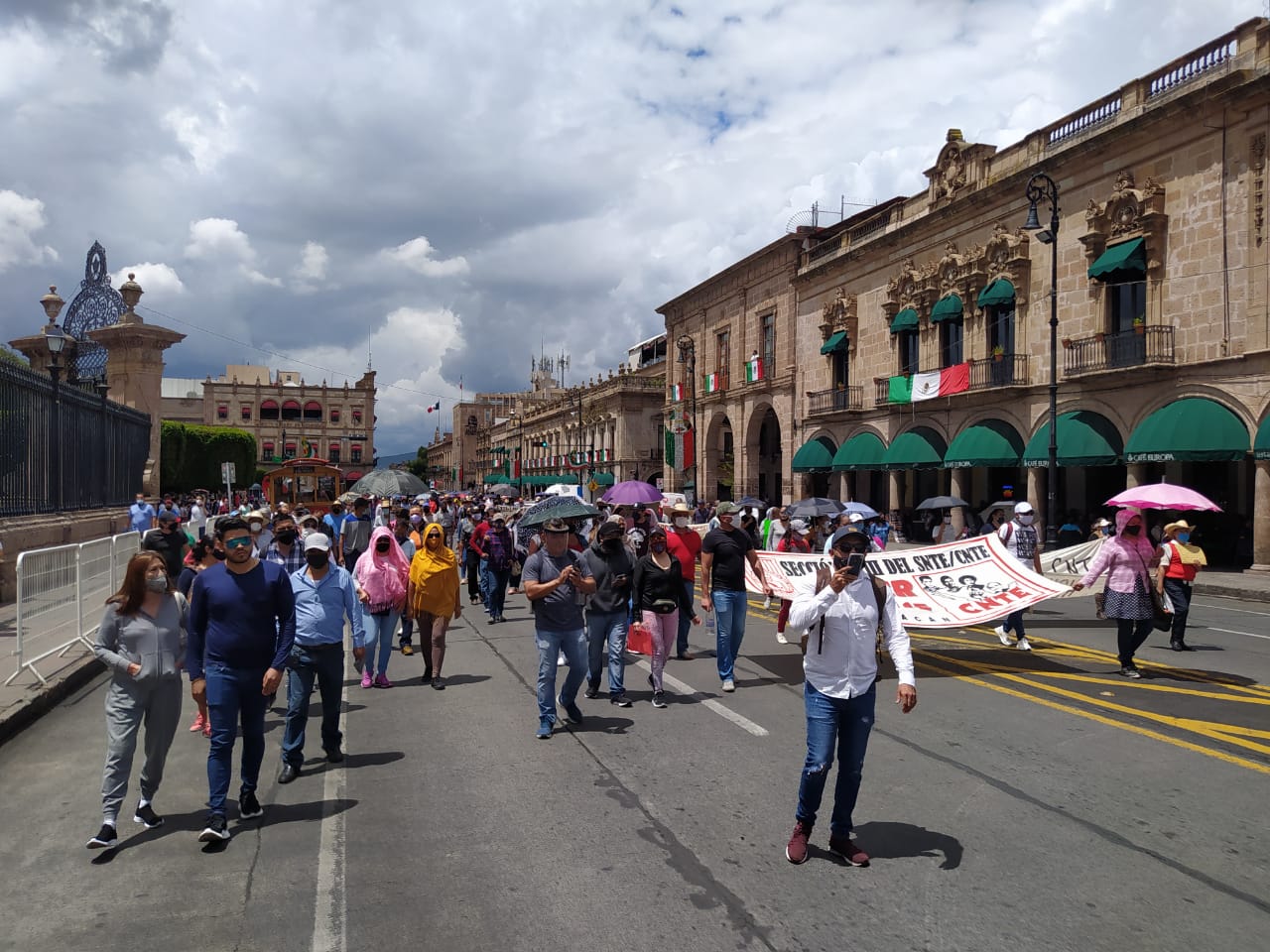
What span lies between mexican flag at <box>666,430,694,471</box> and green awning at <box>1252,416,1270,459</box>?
32174mm

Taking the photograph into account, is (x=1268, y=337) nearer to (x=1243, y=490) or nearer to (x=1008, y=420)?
(x=1243, y=490)

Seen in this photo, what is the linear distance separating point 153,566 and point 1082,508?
28.2 meters

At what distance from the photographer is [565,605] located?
778 cm

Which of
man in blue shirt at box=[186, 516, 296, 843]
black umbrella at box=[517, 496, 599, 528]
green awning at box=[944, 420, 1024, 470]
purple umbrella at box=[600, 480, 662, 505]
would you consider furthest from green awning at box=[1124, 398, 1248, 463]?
man in blue shirt at box=[186, 516, 296, 843]

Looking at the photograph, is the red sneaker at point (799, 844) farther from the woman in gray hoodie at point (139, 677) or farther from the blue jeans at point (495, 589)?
the blue jeans at point (495, 589)

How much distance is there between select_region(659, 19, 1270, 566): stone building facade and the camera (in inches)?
869

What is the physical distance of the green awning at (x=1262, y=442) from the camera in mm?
21016

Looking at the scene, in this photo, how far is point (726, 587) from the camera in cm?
955

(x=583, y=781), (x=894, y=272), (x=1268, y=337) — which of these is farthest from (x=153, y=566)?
(x=894, y=272)

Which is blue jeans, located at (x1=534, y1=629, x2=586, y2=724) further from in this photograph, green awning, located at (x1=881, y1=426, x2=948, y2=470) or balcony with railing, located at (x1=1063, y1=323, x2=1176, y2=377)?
green awning, located at (x1=881, y1=426, x2=948, y2=470)

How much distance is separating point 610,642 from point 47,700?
5.44 metres

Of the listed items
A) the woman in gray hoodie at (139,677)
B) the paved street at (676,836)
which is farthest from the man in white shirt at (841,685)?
the woman in gray hoodie at (139,677)

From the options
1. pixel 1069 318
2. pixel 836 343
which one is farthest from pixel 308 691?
pixel 836 343

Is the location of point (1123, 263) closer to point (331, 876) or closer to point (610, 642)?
point (610, 642)
